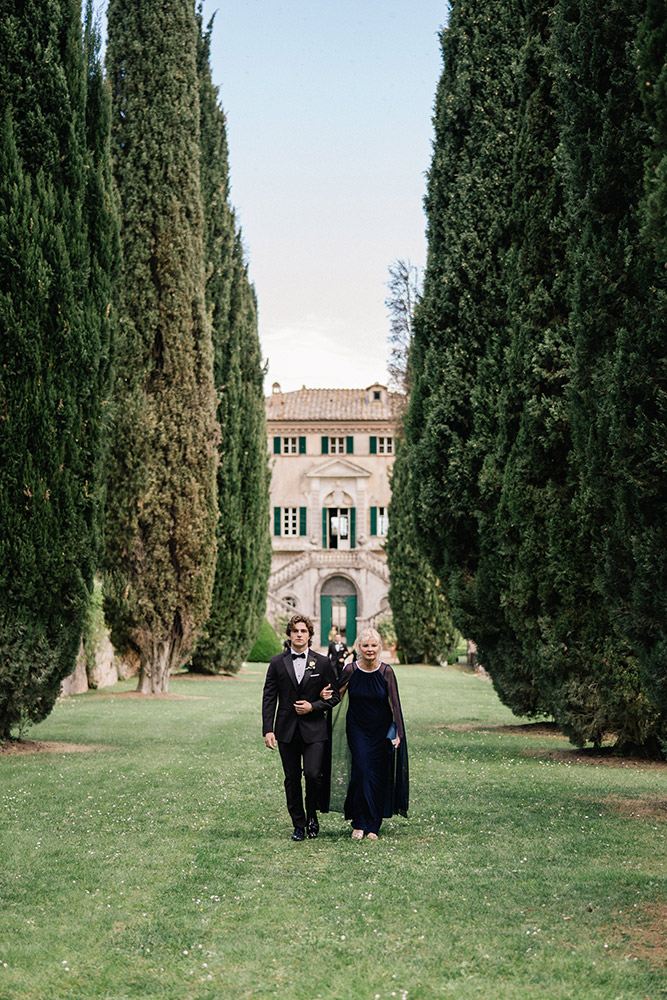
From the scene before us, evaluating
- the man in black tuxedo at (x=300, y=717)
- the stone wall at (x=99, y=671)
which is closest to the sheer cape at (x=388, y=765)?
the man in black tuxedo at (x=300, y=717)

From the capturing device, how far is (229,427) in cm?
2522

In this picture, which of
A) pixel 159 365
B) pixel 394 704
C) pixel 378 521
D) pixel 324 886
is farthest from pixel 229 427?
pixel 378 521

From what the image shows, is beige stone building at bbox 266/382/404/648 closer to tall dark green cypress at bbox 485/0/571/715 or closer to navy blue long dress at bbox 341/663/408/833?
tall dark green cypress at bbox 485/0/571/715

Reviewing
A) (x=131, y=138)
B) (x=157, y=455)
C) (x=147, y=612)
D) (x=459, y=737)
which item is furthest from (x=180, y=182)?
(x=459, y=737)

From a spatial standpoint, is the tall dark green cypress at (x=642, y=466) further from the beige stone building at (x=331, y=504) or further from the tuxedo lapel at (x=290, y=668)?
the beige stone building at (x=331, y=504)

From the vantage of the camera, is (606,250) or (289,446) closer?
(606,250)

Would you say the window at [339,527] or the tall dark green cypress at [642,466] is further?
the window at [339,527]

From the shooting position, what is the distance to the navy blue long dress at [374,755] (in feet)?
23.9

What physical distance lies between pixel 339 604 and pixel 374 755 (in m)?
41.9

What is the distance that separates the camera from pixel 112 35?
835 inches

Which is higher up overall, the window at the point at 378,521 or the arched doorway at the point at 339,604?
the window at the point at 378,521

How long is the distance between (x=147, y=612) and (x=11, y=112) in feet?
35.1

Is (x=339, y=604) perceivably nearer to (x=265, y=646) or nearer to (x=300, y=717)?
(x=265, y=646)

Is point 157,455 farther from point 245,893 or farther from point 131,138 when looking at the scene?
point 245,893
